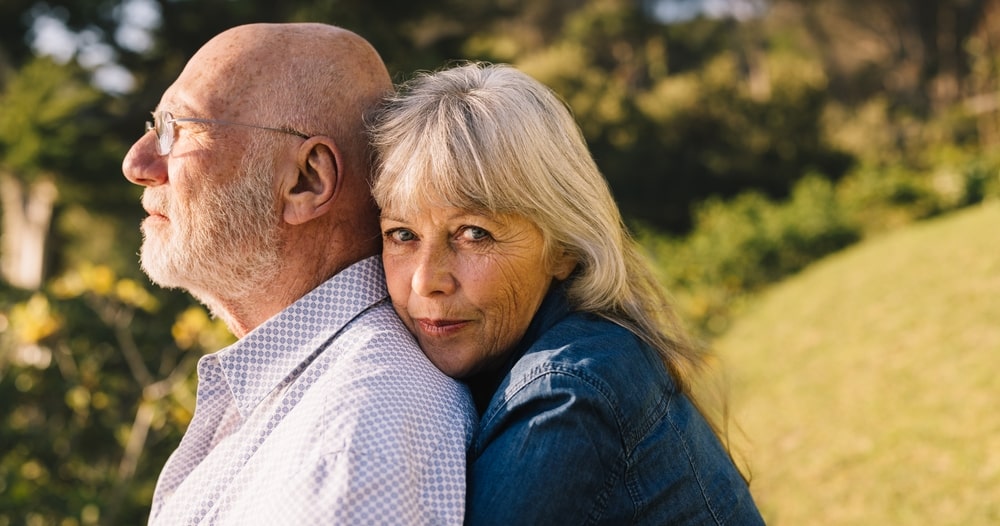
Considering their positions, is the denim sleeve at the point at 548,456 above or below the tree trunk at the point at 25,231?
above

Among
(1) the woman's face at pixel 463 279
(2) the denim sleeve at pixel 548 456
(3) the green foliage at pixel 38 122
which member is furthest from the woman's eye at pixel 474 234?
(3) the green foliage at pixel 38 122

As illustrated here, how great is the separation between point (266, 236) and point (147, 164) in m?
0.32

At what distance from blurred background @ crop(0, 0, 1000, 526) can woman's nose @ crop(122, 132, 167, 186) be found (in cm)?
153

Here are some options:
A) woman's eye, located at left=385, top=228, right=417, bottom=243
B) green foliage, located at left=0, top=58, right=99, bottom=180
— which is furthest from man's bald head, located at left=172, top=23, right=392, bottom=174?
green foliage, located at left=0, top=58, right=99, bottom=180

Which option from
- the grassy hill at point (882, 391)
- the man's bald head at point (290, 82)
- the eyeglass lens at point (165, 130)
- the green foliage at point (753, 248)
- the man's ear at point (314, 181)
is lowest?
the green foliage at point (753, 248)

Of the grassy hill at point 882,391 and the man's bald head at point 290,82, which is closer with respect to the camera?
the man's bald head at point 290,82

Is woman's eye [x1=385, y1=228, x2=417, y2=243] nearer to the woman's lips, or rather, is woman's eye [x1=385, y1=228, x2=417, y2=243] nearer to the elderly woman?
the elderly woman

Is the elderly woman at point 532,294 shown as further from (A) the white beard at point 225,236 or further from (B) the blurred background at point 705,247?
(B) the blurred background at point 705,247

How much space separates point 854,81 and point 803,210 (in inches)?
701

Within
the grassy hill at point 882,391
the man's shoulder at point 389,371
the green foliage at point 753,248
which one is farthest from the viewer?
the green foliage at point 753,248

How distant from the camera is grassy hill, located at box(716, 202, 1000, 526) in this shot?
14.7ft

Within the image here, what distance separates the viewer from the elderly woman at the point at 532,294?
4.60ft

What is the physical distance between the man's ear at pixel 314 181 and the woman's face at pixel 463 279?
7.2 inches

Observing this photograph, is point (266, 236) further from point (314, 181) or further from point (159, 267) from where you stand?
point (159, 267)
